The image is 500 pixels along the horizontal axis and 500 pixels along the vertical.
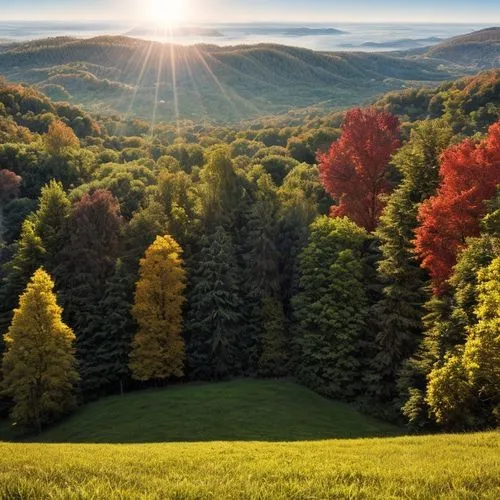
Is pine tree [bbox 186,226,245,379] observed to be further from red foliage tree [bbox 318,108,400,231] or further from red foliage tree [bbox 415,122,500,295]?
red foliage tree [bbox 415,122,500,295]

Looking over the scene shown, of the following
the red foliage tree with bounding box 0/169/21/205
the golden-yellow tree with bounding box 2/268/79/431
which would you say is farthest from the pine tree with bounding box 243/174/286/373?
the red foliage tree with bounding box 0/169/21/205

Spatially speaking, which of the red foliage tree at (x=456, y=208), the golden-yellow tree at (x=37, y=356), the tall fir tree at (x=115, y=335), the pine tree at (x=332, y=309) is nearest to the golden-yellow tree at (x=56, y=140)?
the tall fir tree at (x=115, y=335)

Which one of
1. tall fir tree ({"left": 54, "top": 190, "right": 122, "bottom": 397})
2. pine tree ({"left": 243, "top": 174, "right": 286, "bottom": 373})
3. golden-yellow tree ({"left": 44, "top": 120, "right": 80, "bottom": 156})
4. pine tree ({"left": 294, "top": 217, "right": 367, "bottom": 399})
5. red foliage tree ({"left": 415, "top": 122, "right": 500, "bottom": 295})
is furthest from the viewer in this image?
golden-yellow tree ({"left": 44, "top": 120, "right": 80, "bottom": 156})

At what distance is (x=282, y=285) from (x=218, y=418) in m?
19.6

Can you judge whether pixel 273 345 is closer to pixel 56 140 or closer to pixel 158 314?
pixel 158 314

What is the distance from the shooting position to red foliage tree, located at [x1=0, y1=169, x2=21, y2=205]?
248 feet

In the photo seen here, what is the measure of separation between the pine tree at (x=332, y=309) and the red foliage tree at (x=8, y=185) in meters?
48.8

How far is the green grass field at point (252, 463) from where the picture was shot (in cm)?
1174

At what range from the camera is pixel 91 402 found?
1880 inches

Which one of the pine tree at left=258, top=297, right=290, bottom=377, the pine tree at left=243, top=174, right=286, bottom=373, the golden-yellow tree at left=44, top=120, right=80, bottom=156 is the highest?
the golden-yellow tree at left=44, top=120, right=80, bottom=156

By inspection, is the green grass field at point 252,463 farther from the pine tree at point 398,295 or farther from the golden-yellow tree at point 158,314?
the golden-yellow tree at point 158,314

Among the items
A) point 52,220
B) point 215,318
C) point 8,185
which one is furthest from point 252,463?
point 8,185

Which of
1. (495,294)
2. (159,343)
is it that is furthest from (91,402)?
(495,294)

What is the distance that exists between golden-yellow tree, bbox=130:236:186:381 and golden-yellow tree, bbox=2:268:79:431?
6.68 m
